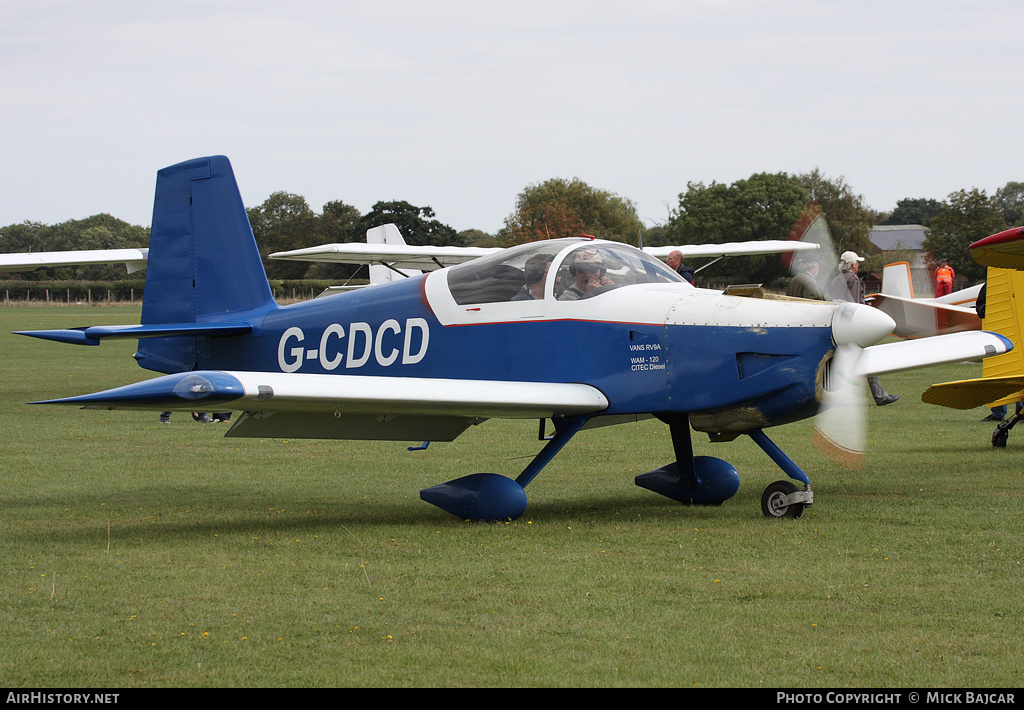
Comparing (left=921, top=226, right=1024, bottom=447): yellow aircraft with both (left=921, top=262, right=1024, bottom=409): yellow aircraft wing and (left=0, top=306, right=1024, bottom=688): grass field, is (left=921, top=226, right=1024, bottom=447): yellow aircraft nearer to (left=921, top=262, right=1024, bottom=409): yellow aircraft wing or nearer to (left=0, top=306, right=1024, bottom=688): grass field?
(left=921, top=262, right=1024, bottom=409): yellow aircraft wing

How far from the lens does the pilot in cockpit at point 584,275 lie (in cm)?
746

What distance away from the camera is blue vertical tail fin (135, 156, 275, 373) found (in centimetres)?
927

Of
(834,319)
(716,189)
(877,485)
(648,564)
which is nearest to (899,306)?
(877,485)

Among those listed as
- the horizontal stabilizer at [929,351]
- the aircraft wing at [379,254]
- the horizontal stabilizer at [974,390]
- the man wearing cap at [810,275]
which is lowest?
the horizontal stabilizer at [974,390]

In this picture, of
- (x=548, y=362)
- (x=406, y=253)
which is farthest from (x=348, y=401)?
(x=406, y=253)

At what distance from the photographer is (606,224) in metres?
73.7

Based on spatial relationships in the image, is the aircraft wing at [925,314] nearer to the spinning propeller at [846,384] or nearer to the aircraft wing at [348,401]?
the spinning propeller at [846,384]

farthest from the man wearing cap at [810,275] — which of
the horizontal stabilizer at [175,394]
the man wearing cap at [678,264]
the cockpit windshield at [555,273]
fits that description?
the horizontal stabilizer at [175,394]

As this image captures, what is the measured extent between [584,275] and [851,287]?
577 cm

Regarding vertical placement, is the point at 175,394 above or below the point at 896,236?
above

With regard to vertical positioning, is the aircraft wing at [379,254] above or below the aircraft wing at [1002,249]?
above

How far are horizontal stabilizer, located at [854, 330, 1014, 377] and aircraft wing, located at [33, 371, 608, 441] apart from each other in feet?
7.05

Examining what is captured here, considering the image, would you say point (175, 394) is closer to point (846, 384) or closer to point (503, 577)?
point (503, 577)

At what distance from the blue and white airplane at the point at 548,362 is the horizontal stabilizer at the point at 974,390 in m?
1.18
